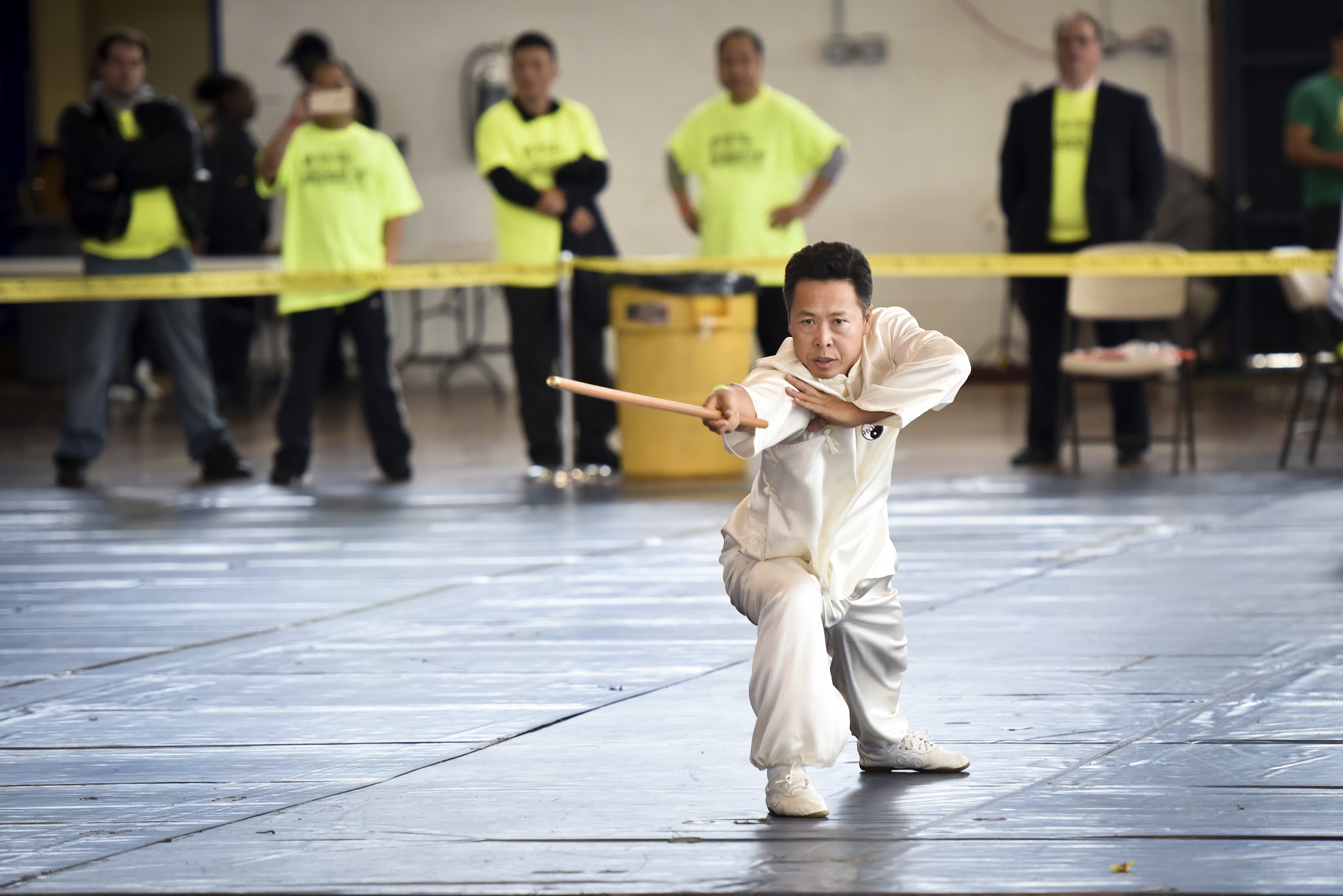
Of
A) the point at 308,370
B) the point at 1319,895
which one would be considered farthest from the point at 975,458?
the point at 1319,895

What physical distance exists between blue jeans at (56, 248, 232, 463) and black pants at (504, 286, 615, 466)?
133 centimetres

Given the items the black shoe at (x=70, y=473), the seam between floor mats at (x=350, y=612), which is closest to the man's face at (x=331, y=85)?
the black shoe at (x=70, y=473)

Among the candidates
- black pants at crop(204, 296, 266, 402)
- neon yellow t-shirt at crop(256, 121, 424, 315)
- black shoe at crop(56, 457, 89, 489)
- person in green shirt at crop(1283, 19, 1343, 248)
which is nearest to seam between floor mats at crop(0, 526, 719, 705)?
neon yellow t-shirt at crop(256, 121, 424, 315)

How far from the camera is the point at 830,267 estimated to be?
2725mm

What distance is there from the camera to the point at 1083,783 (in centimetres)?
278

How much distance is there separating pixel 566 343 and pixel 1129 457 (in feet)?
8.00

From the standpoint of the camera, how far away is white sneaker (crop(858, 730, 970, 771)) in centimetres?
288

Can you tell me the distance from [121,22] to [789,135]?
12.4m

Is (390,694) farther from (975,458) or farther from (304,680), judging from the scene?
(975,458)

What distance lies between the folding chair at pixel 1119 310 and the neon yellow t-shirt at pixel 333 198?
110 inches

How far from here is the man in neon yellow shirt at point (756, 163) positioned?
24.7 feet

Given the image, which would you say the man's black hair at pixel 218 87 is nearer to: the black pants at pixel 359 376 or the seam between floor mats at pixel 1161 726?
the black pants at pixel 359 376

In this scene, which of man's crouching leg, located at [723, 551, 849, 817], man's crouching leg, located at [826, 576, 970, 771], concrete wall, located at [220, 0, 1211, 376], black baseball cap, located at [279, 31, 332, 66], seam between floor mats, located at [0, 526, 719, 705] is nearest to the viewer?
man's crouching leg, located at [723, 551, 849, 817]

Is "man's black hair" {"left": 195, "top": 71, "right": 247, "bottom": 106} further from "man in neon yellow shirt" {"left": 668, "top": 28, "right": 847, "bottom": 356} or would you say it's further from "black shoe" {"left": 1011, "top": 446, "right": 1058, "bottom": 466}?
"black shoe" {"left": 1011, "top": 446, "right": 1058, "bottom": 466}
